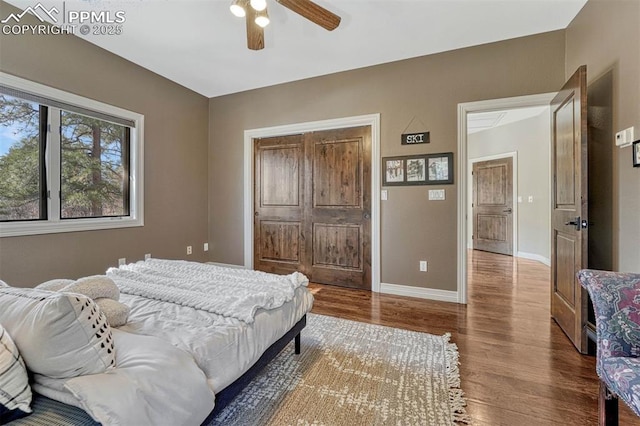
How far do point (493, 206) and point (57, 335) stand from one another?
6941mm

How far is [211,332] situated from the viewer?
1.21 metres

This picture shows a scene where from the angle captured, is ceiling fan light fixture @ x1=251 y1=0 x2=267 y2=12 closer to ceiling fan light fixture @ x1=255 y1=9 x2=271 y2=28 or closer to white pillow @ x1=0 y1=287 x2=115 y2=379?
ceiling fan light fixture @ x1=255 y1=9 x2=271 y2=28

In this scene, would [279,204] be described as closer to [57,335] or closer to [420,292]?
[420,292]

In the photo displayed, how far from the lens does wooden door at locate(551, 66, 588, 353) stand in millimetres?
1992

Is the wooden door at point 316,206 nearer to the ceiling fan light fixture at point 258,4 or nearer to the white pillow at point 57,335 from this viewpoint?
the ceiling fan light fixture at point 258,4

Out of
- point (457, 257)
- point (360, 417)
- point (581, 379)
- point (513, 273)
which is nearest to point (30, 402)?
point (360, 417)

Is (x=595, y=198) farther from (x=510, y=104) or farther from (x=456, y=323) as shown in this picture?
(x=456, y=323)

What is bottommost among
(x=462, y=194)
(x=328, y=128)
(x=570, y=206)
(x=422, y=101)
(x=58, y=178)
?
(x=570, y=206)

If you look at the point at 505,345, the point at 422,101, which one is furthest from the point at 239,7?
the point at 505,345

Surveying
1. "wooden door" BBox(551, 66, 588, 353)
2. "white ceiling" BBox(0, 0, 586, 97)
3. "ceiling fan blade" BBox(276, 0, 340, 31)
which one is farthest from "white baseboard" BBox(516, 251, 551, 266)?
"ceiling fan blade" BBox(276, 0, 340, 31)

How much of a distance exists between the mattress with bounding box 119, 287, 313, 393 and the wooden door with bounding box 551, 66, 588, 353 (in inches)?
84.6

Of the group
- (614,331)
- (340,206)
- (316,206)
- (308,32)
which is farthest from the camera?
(316,206)

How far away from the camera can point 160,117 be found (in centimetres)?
366

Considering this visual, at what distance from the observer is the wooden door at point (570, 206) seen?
1992 mm
